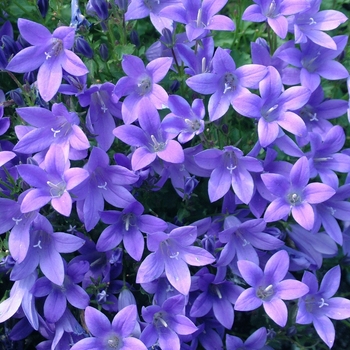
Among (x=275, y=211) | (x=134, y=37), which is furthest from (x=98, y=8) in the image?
(x=275, y=211)

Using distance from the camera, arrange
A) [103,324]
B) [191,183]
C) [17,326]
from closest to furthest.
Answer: [103,324]
[191,183]
[17,326]

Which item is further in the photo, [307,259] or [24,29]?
[307,259]

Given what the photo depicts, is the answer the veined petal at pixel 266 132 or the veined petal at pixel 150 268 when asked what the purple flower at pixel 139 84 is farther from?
the veined petal at pixel 150 268

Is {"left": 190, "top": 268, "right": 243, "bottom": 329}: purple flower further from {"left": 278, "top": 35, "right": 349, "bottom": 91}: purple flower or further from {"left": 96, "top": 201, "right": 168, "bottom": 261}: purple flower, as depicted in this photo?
{"left": 278, "top": 35, "right": 349, "bottom": 91}: purple flower

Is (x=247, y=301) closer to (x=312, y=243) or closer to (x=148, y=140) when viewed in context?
(x=312, y=243)

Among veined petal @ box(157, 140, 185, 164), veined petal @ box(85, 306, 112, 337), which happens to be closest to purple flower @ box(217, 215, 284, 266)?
veined petal @ box(157, 140, 185, 164)

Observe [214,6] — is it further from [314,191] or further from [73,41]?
[314,191]

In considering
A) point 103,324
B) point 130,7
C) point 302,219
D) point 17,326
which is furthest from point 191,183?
point 17,326
